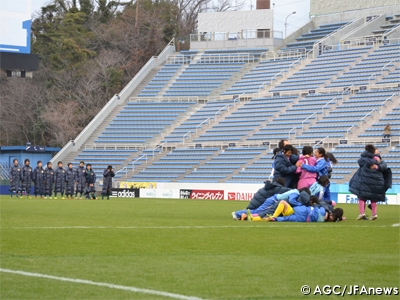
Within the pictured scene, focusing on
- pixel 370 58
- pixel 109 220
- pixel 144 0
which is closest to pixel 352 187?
pixel 109 220

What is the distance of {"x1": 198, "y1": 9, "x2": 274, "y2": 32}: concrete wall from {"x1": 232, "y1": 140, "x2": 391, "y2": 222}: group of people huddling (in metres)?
43.4

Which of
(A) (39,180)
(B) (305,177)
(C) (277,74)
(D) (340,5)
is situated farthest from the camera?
(D) (340,5)

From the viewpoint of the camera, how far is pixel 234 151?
49094 mm

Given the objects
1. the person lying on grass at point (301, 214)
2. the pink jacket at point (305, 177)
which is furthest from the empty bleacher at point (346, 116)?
the person lying on grass at point (301, 214)

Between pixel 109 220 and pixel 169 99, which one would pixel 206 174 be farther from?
pixel 109 220

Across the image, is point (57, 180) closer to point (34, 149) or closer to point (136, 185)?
point (136, 185)

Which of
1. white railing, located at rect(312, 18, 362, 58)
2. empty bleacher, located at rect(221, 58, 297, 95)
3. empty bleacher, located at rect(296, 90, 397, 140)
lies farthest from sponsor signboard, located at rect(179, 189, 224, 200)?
white railing, located at rect(312, 18, 362, 58)

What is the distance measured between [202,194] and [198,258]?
3264 centimetres

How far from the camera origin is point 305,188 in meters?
18.5

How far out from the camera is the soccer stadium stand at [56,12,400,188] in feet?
151

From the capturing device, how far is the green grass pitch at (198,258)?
318 inches

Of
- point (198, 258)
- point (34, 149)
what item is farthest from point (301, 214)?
point (34, 149)

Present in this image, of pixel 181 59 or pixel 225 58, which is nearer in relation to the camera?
pixel 225 58

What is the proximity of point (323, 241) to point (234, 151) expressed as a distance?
3582cm
